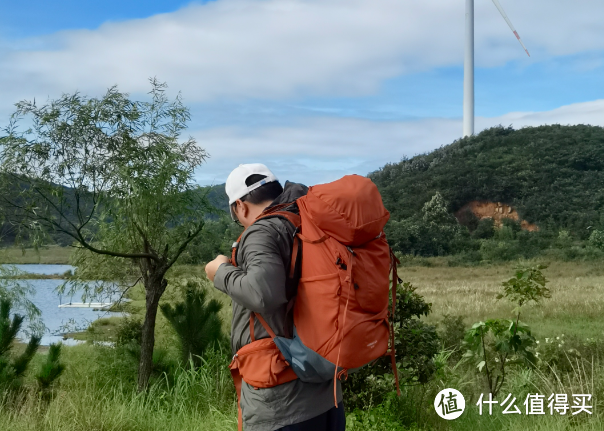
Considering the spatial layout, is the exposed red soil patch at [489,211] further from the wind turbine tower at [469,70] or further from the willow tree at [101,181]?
the willow tree at [101,181]

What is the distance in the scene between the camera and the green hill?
3638cm

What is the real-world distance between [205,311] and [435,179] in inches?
1381

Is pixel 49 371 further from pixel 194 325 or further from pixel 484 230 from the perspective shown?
pixel 484 230

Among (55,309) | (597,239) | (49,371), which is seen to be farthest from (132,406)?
(597,239)

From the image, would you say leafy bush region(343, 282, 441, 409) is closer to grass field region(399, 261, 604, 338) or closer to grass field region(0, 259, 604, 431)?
grass field region(0, 259, 604, 431)

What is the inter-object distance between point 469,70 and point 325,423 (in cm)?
3275

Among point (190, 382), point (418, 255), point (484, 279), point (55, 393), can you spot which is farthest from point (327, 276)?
point (418, 255)

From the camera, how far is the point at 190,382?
5770mm

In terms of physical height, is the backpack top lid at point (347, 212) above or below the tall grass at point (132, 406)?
above

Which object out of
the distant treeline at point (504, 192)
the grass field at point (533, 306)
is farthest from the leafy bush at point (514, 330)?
the distant treeline at point (504, 192)

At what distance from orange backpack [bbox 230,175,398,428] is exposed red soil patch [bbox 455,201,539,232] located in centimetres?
3737

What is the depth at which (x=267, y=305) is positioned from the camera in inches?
73.9

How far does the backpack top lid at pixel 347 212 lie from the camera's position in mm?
1944

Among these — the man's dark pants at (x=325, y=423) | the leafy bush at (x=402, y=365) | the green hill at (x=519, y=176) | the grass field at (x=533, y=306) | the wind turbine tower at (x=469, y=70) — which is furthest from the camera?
the green hill at (x=519, y=176)
